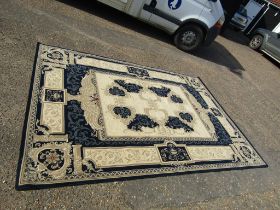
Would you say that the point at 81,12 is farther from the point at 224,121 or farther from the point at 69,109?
the point at 224,121

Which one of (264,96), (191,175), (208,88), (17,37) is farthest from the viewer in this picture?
(264,96)

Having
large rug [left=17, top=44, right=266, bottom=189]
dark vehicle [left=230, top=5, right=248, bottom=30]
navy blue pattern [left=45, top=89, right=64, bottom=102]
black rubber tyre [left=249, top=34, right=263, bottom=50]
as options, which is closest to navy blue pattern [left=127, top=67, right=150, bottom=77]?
large rug [left=17, top=44, right=266, bottom=189]

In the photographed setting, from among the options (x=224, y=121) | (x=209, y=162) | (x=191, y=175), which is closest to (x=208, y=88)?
(x=224, y=121)

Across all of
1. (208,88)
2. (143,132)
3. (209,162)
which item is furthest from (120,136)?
(208,88)

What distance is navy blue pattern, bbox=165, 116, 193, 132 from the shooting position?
447 centimetres

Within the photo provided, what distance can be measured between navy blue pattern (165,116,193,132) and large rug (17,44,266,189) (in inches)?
1.0

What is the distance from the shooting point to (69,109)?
377cm

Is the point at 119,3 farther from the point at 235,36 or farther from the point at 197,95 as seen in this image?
the point at 235,36

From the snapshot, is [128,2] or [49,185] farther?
[128,2]

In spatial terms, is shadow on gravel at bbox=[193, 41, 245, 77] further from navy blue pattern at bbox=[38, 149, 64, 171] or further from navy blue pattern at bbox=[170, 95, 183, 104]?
navy blue pattern at bbox=[38, 149, 64, 171]

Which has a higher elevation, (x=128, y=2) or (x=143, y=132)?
(x=128, y=2)

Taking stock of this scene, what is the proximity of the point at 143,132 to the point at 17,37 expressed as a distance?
2954mm

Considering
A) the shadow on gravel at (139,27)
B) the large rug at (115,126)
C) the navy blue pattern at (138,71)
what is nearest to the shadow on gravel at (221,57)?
the shadow on gravel at (139,27)

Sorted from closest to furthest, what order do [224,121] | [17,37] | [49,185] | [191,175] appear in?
[49,185] < [191,175] < [17,37] < [224,121]
